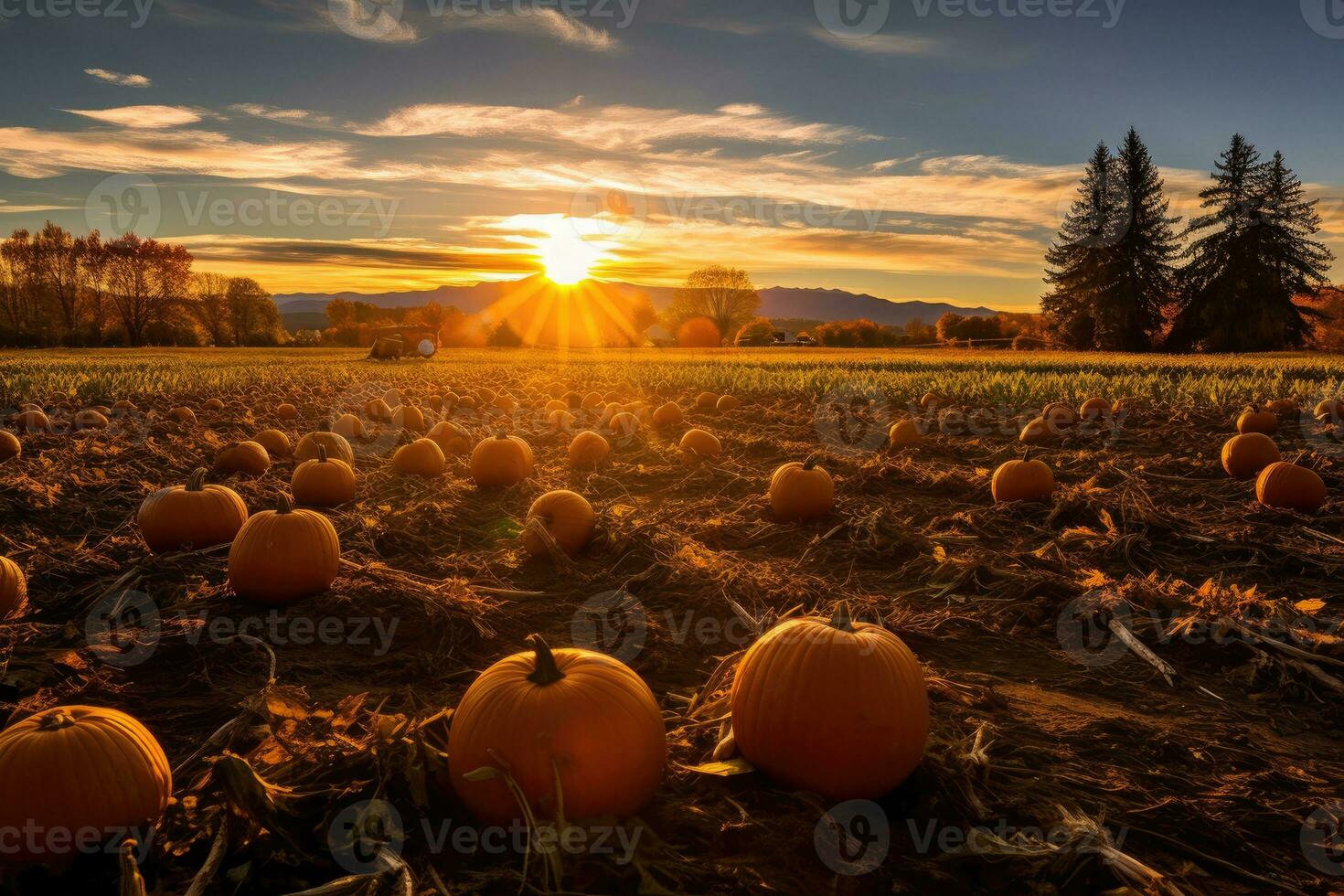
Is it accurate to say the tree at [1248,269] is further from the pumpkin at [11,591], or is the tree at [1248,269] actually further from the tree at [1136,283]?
the pumpkin at [11,591]

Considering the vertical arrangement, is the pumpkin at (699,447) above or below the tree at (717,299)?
below

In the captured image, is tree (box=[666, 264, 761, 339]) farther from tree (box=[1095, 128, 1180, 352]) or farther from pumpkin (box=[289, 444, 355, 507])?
pumpkin (box=[289, 444, 355, 507])

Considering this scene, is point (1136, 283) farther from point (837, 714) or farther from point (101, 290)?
point (101, 290)

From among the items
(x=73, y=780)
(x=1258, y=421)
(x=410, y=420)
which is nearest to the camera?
(x=73, y=780)

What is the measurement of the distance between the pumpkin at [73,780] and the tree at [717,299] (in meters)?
94.4

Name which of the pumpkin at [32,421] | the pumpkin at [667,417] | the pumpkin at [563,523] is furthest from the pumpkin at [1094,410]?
the pumpkin at [32,421]

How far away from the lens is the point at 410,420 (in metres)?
10.3

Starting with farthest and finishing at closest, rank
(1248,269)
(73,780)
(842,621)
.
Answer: (1248,269)
(842,621)
(73,780)

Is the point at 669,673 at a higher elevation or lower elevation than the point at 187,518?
lower

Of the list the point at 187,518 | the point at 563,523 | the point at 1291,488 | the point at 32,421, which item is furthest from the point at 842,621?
the point at 32,421

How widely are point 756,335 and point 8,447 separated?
71522mm

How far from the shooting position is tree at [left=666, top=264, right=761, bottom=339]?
95.5 meters

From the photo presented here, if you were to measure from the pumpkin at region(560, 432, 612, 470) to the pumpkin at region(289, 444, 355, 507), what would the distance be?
260 cm

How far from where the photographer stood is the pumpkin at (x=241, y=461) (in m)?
7.04
